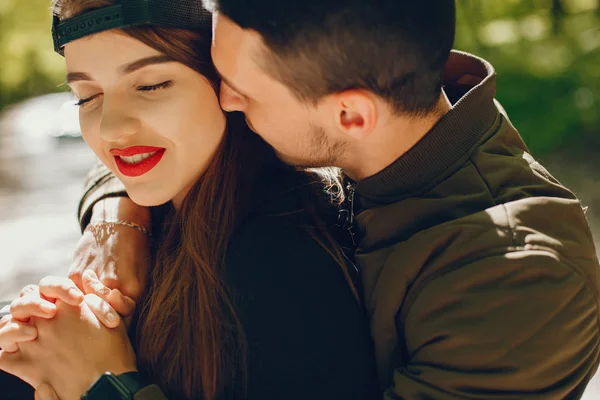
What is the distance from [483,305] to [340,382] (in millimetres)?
323

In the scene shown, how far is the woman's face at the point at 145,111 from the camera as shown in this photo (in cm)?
152

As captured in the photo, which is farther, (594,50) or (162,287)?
(594,50)

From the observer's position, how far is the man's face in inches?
56.8

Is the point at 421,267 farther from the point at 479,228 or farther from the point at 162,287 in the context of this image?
the point at 162,287

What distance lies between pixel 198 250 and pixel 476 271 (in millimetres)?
607

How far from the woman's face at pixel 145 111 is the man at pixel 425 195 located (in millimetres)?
96

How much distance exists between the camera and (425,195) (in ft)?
4.75

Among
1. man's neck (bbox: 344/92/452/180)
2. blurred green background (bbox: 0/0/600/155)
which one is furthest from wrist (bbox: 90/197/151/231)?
blurred green background (bbox: 0/0/600/155)

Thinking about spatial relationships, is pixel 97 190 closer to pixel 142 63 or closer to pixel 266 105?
pixel 142 63

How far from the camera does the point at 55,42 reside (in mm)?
1619

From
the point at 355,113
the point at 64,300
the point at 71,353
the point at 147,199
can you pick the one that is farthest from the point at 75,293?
the point at 355,113

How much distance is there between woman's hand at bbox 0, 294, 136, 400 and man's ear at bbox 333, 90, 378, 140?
2.23 ft

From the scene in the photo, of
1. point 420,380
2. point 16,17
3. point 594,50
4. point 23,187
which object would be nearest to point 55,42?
point 420,380

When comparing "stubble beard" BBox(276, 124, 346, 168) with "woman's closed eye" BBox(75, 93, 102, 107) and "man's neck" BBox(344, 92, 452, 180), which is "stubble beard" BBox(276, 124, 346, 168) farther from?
"woman's closed eye" BBox(75, 93, 102, 107)
